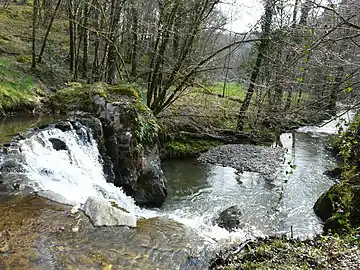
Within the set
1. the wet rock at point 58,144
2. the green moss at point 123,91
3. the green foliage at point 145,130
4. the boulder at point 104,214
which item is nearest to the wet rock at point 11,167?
the wet rock at point 58,144

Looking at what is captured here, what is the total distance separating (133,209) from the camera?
6680mm

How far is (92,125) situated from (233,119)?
8.35 m

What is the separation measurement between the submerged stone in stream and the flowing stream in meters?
0.37

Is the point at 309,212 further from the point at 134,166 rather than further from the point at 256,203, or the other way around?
the point at 134,166

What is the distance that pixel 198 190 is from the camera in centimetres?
879

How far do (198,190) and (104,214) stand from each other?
4.16 meters

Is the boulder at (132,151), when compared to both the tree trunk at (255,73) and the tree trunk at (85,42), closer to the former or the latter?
the tree trunk at (255,73)

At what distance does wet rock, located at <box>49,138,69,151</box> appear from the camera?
6.95 meters

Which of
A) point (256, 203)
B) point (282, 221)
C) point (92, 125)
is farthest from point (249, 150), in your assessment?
point (92, 125)

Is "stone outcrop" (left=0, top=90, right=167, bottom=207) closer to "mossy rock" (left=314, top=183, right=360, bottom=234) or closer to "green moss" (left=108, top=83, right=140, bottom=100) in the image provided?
"green moss" (left=108, top=83, right=140, bottom=100)

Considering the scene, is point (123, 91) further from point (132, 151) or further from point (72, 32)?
point (72, 32)

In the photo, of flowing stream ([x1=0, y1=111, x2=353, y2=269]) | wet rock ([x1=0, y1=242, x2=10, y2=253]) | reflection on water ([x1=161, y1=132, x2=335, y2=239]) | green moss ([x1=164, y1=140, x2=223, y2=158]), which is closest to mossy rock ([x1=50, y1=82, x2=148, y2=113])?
flowing stream ([x1=0, y1=111, x2=353, y2=269])

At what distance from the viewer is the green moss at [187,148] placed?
1142 centimetres

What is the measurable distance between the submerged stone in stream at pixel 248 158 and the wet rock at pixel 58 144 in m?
5.41
